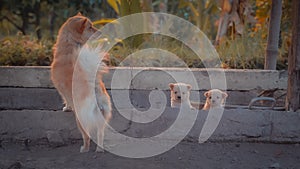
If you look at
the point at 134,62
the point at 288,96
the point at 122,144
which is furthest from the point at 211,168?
the point at 134,62

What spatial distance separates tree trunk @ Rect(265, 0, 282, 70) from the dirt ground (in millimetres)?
1523

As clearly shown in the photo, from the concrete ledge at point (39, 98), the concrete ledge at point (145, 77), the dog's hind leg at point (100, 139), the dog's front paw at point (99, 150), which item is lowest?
the dog's front paw at point (99, 150)

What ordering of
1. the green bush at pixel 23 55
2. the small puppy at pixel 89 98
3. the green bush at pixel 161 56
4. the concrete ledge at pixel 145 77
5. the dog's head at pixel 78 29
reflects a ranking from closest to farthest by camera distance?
the small puppy at pixel 89 98
the dog's head at pixel 78 29
the concrete ledge at pixel 145 77
the green bush at pixel 161 56
the green bush at pixel 23 55

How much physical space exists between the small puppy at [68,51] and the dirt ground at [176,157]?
55cm

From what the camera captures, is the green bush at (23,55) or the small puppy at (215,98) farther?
the green bush at (23,55)

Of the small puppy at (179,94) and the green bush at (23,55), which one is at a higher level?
the green bush at (23,55)

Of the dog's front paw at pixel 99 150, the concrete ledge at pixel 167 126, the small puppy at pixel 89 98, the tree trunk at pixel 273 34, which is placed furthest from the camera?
the tree trunk at pixel 273 34

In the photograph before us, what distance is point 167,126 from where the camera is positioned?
15.9 ft

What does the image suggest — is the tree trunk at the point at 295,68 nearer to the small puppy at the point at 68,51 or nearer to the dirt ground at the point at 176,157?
the dirt ground at the point at 176,157

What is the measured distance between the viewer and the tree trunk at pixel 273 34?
5.77m

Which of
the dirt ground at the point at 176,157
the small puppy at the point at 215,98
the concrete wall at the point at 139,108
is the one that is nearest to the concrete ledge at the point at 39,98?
the concrete wall at the point at 139,108

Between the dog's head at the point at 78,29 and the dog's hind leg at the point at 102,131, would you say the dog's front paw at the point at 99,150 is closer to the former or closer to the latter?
the dog's hind leg at the point at 102,131

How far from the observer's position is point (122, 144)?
480 cm

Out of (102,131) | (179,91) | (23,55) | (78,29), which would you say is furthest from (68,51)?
(23,55)
